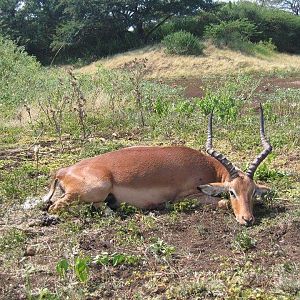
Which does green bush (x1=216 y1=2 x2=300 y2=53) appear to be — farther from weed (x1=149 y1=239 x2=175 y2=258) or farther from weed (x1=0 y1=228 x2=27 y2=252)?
weed (x1=149 y1=239 x2=175 y2=258)

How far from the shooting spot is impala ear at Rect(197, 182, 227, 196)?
6.70 meters

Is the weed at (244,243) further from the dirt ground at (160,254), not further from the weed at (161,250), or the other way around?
the weed at (161,250)

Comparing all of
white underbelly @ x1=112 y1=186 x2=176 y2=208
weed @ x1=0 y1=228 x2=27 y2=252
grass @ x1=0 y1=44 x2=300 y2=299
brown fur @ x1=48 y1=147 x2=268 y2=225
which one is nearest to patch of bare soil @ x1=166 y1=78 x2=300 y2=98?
grass @ x1=0 y1=44 x2=300 y2=299

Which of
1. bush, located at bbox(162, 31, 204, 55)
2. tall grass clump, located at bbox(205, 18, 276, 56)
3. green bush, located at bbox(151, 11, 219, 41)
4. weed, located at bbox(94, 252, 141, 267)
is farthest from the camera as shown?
green bush, located at bbox(151, 11, 219, 41)

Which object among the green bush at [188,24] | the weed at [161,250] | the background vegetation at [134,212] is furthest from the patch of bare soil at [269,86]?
the green bush at [188,24]

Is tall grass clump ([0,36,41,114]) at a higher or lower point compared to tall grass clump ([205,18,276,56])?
higher

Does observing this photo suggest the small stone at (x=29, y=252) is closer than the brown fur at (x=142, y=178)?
Yes

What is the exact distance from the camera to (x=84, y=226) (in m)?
6.17

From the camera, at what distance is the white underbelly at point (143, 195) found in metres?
6.73

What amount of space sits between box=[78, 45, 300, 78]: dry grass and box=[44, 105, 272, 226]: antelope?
78.7 feet

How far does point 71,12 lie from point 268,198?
39.1 m

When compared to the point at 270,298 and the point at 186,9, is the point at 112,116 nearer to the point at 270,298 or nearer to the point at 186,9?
the point at 270,298

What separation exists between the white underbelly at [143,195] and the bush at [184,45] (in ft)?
99.0

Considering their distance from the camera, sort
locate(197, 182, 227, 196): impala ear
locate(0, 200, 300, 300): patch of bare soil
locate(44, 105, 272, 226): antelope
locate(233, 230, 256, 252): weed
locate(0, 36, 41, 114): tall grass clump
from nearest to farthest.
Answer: locate(0, 200, 300, 300): patch of bare soil, locate(233, 230, 256, 252): weed, locate(44, 105, 272, 226): antelope, locate(197, 182, 227, 196): impala ear, locate(0, 36, 41, 114): tall grass clump
